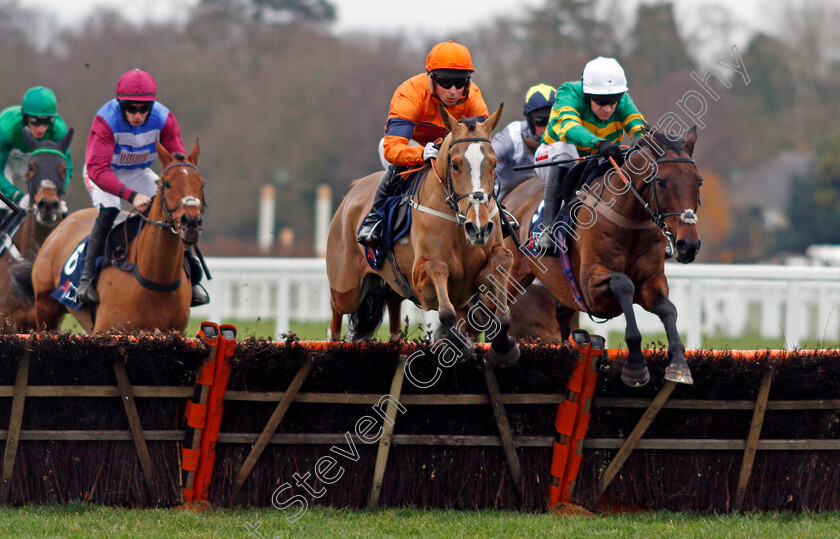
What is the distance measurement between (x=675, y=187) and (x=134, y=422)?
9.87 feet

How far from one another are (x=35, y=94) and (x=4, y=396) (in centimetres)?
357

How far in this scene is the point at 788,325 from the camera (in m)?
10.4

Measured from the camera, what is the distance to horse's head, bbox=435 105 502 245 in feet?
Answer: 17.1

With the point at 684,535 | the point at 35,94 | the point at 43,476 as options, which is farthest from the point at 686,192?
the point at 35,94

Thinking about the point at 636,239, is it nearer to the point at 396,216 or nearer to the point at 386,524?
the point at 396,216

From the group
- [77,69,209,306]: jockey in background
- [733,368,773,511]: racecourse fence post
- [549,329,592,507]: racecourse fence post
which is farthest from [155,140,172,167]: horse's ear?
[733,368,773,511]: racecourse fence post

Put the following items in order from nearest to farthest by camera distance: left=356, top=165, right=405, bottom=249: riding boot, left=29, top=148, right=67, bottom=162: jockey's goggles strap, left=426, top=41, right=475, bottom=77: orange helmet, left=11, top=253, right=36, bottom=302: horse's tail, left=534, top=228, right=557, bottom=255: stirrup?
left=426, top=41, right=475, bottom=77: orange helmet
left=356, top=165, right=405, bottom=249: riding boot
left=534, top=228, right=557, bottom=255: stirrup
left=29, top=148, right=67, bottom=162: jockey's goggles strap
left=11, top=253, right=36, bottom=302: horse's tail

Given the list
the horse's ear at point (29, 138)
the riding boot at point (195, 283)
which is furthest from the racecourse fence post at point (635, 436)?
the horse's ear at point (29, 138)

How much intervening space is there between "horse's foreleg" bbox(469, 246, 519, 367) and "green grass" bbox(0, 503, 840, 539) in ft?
2.60

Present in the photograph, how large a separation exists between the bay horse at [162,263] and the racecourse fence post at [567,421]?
2.25 metres

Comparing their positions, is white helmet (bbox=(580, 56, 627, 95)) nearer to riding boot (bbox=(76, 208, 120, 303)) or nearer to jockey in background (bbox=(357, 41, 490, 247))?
jockey in background (bbox=(357, 41, 490, 247))

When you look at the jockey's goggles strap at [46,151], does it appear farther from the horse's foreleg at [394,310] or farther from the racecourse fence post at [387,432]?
the racecourse fence post at [387,432]

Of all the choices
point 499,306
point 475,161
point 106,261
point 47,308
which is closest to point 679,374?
point 499,306

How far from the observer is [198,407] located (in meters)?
5.21
